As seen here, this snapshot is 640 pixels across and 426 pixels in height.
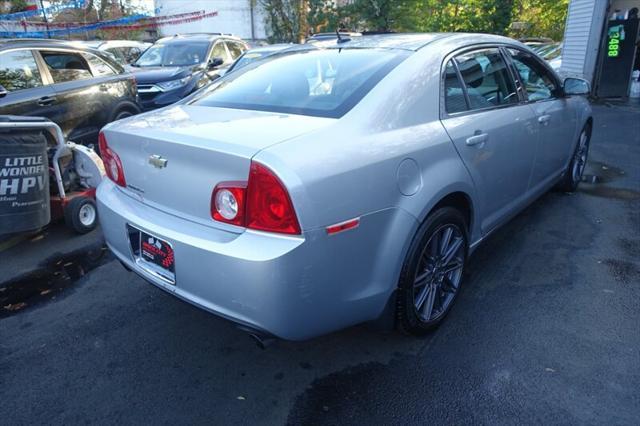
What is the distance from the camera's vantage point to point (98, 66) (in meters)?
6.61

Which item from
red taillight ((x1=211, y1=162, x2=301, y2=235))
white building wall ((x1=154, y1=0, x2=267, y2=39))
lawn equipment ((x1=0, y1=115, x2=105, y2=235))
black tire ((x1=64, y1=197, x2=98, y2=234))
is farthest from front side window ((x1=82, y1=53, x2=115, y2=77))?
white building wall ((x1=154, y1=0, x2=267, y2=39))

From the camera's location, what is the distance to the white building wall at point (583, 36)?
11.3m

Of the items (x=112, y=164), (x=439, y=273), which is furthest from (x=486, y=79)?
(x=112, y=164)

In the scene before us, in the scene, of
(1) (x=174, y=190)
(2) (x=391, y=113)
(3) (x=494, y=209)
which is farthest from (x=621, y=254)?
(1) (x=174, y=190)

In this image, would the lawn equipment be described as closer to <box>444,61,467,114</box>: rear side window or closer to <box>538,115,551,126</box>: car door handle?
<box>444,61,467,114</box>: rear side window

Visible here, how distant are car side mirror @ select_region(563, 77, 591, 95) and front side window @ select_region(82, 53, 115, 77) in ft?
18.8

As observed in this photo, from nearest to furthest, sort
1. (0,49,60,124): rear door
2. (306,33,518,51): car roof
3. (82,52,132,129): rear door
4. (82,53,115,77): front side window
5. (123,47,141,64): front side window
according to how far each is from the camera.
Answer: (306,33,518,51): car roof < (0,49,60,124): rear door < (82,52,132,129): rear door < (82,53,115,77): front side window < (123,47,141,64): front side window

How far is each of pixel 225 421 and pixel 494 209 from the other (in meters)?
2.20

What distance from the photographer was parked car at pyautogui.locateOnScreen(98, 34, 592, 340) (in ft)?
6.44

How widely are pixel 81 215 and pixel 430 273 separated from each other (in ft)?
10.9

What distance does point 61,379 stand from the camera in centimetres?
250

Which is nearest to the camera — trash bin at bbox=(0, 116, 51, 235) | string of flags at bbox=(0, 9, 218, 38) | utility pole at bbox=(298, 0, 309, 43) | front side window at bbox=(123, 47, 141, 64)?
trash bin at bbox=(0, 116, 51, 235)

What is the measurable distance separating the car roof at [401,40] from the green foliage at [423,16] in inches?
673

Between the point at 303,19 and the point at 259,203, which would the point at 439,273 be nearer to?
the point at 259,203
